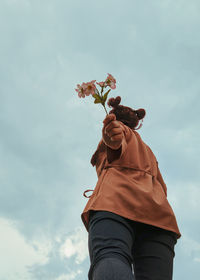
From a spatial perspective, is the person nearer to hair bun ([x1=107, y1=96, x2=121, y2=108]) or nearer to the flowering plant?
the flowering plant

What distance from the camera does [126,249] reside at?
1.59 meters

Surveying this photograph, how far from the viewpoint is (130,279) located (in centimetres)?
142

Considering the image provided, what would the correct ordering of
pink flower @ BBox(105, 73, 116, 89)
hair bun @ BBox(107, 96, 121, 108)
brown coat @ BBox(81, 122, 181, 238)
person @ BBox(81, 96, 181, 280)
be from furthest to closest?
hair bun @ BBox(107, 96, 121, 108) < pink flower @ BBox(105, 73, 116, 89) < brown coat @ BBox(81, 122, 181, 238) < person @ BBox(81, 96, 181, 280)

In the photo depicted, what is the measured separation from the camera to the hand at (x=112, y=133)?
1.93 meters

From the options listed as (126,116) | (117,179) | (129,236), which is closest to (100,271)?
(129,236)

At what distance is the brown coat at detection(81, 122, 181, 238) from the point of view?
5.91ft

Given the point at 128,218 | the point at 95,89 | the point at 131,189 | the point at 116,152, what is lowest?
the point at 128,218

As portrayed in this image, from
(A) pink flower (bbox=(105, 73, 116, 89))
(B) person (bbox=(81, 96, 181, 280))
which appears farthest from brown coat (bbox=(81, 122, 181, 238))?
(A) pink flower (bbox=(105, 73, 116, 89))

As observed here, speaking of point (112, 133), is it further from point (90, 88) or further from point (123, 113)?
point (123, 113)

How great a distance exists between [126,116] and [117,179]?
0.84 meters

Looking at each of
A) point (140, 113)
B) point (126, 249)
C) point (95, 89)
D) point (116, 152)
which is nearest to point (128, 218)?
point (126, 249)

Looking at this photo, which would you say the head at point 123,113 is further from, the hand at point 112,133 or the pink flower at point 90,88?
the hand at point 112,133

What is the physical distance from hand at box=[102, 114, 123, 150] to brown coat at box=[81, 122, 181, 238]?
2.6 inches

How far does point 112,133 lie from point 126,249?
2.24 ft
